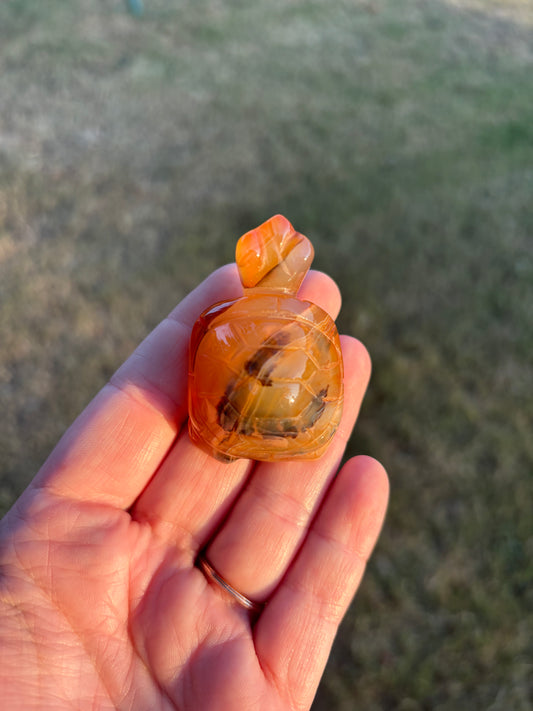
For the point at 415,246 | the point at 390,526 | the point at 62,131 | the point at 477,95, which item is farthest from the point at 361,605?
the point at 477,95

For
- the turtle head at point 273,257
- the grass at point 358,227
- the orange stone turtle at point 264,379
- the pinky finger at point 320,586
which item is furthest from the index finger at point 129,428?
the grass at point 358,227

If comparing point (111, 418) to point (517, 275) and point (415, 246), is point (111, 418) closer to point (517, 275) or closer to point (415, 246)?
point (415, 246)

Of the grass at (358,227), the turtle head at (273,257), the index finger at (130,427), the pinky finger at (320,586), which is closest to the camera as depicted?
the pinky finger at (320,586)

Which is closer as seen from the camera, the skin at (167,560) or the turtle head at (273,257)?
the skin at (167,560)

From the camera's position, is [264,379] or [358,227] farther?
[358,227]

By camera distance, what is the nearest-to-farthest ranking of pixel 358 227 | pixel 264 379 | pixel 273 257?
pixel 264 379 → pixel 273 257 → pixel 358 227

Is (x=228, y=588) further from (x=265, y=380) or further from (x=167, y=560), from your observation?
(x=265, y=380)

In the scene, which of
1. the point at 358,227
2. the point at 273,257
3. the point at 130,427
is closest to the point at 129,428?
the point at 130,427

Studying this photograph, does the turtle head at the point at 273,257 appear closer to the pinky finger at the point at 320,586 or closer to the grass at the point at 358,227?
the pinky finger at the point at 320,586
